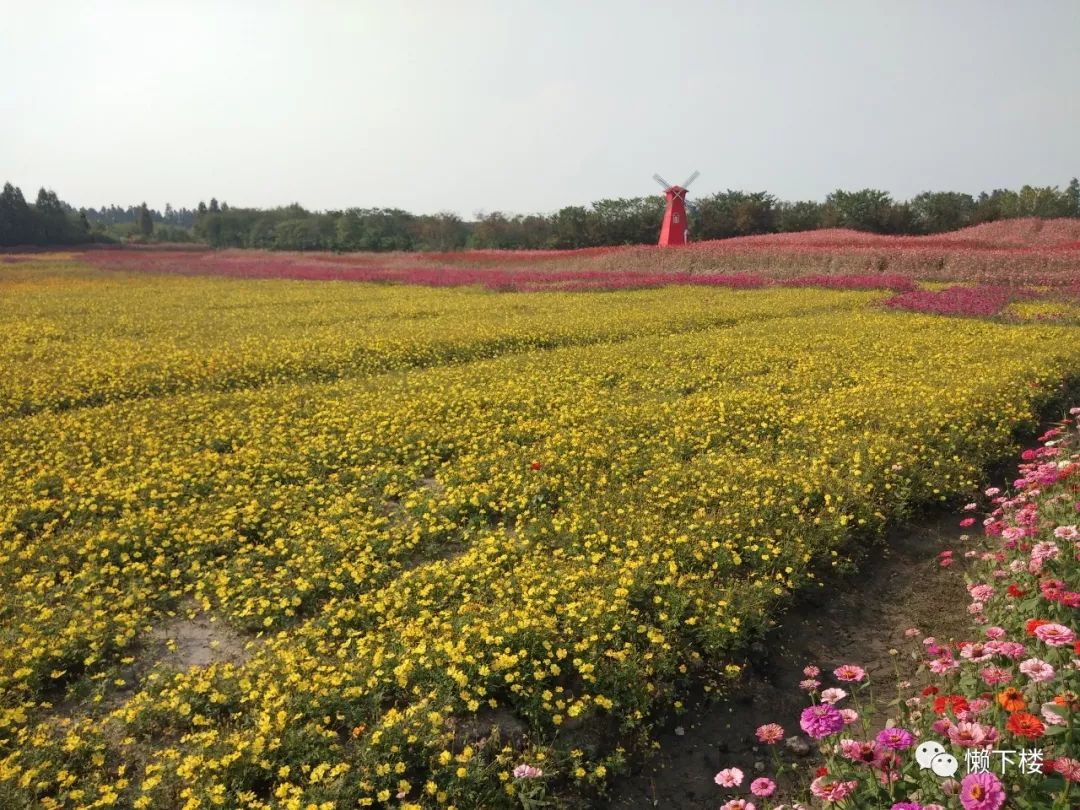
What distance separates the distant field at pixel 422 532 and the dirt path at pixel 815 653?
0.22 m

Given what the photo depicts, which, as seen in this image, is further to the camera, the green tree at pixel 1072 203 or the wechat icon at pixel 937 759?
the green tree at pixel 1072 203

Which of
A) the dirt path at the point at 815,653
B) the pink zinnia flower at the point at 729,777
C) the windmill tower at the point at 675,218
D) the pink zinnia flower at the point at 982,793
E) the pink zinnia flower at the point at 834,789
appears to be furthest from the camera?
the windmill tower at the point at 675,218

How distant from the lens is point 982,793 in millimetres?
2375

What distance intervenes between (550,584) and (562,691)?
1.16 m

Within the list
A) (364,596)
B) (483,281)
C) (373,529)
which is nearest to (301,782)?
(364,596)

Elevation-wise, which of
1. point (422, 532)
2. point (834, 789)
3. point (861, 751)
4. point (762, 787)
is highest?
point (861, 751)

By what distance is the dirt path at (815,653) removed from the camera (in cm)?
440

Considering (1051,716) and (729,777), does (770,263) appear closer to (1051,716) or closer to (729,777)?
(1051,716)

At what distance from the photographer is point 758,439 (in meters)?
9.24

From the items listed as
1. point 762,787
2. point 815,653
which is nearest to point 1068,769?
point 762,787

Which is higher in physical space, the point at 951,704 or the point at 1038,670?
the point at 1038,670

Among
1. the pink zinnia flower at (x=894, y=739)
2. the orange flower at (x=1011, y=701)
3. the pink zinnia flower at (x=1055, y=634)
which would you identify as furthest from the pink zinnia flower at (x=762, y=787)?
the pink zinnia flower at (x=1055, y=634)

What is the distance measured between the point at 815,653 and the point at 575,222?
6709cm

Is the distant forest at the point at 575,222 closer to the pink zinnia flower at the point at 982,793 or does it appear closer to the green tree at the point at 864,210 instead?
the green tree at the point at 864,210
